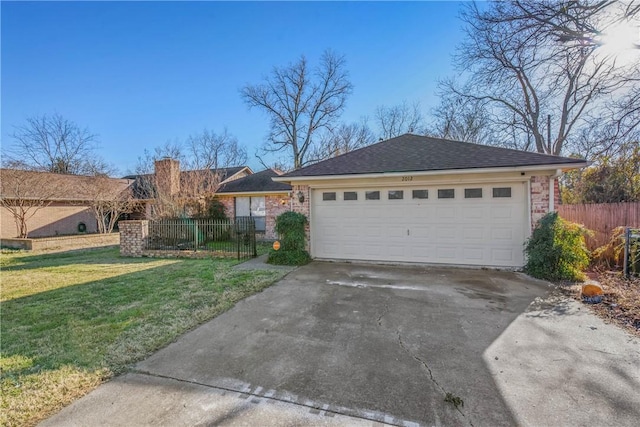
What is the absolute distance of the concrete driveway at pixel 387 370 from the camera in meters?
2.42

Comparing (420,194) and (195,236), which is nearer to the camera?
(420,194)

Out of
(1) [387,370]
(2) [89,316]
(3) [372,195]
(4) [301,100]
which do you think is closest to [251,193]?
(3) [372,195]

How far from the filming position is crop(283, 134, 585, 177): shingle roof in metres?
7.18

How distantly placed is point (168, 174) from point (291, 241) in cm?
1007

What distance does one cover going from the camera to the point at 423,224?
8.00m

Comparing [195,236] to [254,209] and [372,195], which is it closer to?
[254,209]

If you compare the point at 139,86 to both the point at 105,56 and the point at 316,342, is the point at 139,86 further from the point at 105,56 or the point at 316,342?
the point at 316,342

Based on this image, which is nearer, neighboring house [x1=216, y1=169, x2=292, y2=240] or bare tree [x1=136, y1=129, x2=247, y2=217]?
bare tree [x1=136, y1=129, x2=247, y2=217]

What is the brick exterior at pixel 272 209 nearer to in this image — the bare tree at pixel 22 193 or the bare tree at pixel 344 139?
the bare tree at pixel 22 193

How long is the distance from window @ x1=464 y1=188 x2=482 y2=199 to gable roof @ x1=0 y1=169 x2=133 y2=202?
18205 millimetres

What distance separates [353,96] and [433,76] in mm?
8508

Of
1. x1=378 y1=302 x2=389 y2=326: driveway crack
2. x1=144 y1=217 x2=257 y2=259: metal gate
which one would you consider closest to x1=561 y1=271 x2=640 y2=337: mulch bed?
x1=378 y1=302 x2=389 y2=326: driveway crack

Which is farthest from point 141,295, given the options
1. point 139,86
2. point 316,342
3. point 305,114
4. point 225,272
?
point 305,114

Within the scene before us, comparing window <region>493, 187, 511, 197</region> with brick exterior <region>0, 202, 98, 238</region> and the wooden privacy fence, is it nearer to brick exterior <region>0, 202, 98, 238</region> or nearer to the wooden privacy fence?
the wooden privacy fence
